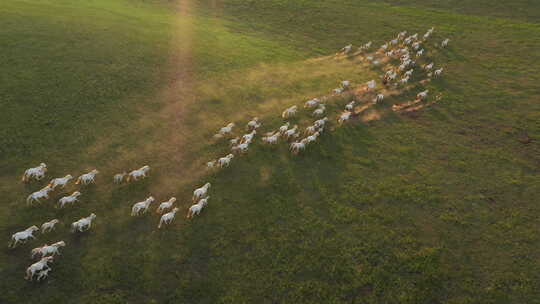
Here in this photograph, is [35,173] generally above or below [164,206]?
above

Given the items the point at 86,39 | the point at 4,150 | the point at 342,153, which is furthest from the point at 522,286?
the point at 86,39

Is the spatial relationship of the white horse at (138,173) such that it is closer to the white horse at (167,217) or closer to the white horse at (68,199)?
the white horse at (68,199)

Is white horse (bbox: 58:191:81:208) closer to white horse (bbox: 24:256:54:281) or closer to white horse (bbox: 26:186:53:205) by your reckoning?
white horse (bbox: 26:186:53:205)

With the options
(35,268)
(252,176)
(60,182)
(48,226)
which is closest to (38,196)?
(60,182)

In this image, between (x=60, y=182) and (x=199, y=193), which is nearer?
(x=60, y=182)

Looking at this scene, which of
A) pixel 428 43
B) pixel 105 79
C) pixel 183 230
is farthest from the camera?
pixel 428 43

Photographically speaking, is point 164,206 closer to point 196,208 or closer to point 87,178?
point 196,208

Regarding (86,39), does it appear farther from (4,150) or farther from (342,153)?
(342,153)

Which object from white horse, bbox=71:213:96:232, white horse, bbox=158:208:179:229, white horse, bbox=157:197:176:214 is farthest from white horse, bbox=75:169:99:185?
white horse, bbox=158:208:179:229

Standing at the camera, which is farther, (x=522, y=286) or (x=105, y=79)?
(x=105, y=79)
